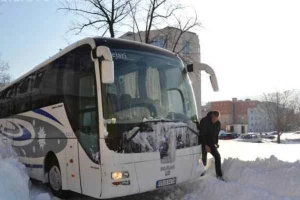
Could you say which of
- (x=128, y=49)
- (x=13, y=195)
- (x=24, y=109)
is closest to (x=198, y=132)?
(x=128, y=49)

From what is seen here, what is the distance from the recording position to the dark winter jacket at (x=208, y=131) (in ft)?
25.9

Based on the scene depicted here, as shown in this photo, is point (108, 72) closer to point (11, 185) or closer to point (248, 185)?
point (11, 185)

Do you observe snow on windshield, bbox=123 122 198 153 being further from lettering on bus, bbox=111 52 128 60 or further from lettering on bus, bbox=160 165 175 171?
lettering on bus, bbox=111 52 128 60

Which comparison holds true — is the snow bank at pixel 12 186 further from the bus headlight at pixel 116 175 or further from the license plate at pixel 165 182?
the license plate at pixel 165 182

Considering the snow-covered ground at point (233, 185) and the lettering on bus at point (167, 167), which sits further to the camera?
the lettering on bus at point (167, 167)

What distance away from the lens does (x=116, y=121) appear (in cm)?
598

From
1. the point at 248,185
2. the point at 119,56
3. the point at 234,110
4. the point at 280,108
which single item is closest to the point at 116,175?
the point at 119,56

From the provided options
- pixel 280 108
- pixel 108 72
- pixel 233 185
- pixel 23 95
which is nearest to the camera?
pixel 108 72

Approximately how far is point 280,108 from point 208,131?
44967 millimetres

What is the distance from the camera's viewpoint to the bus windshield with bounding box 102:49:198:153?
600cm

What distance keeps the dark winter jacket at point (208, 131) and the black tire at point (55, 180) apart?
354cm

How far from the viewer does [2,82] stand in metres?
45.0

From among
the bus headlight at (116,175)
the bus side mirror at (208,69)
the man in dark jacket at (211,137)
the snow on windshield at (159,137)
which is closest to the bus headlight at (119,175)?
the bus headlight at (116,175)

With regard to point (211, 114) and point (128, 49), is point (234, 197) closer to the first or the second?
A: point (211, 114)
